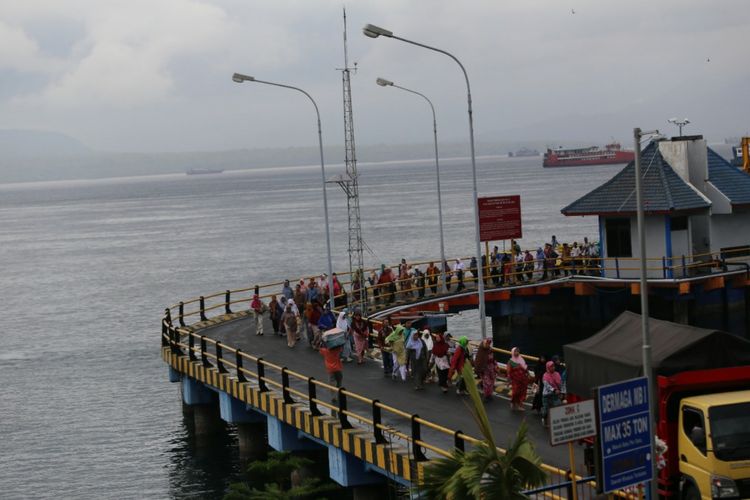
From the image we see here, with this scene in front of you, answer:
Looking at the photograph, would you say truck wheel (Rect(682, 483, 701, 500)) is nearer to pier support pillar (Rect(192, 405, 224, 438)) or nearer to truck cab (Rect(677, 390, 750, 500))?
truck cab (Rect(677, 390, 750, 500))

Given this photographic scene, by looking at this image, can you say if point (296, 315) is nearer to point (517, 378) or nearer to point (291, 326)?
point (291, 326)

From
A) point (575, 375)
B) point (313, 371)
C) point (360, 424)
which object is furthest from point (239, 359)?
point (575, 375)

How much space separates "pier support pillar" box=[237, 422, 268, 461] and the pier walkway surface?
802 millimetres

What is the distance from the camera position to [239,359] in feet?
97.1

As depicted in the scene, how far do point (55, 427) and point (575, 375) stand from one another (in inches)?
980

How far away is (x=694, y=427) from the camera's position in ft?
53.5

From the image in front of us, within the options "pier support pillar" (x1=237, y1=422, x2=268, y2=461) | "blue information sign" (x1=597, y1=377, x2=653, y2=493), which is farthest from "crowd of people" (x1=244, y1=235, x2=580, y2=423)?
"blue information sign" (x1=597, y1=377, x2=653, y2=493)

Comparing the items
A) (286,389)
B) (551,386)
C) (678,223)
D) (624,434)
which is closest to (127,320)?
(678,223)

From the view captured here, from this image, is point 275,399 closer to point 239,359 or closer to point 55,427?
point 239,359

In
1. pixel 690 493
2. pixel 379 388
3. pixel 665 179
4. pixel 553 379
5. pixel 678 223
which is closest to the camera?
pixel 690 493

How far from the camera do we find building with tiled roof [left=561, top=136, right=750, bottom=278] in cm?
4325

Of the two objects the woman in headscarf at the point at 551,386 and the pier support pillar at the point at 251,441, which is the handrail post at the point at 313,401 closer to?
the woman in headscarf at the point at 551,386

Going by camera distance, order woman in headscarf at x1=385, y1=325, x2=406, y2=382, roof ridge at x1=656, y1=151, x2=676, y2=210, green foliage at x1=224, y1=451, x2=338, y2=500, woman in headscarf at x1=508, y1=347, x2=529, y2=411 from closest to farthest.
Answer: green foliage at x1=224, y1=451, x2=338, y2=500, woman in headscarf at x1=508, y1=347, x2=529, y2=411, woman in headscarf at x1=385, y1=325, x2=406, y2=382, roof ridge at x1=656, y1=151, x2=676, y2=210

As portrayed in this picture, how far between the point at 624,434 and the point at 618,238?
3076cm
